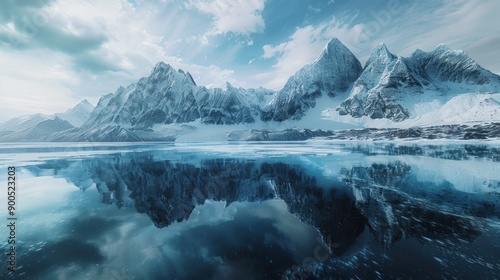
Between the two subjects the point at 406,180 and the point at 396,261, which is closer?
the point at 396,261

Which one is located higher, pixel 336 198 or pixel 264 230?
pixel 336 198

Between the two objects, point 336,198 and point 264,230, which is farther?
point 336,198

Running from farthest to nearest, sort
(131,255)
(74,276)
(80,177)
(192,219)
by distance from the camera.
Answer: (80,177) → (192,219) → (131,255) → (74,276)

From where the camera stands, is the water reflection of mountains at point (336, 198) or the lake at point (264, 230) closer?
the lake at point (264, 230)

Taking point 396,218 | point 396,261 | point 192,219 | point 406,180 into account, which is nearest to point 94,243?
point 192,219

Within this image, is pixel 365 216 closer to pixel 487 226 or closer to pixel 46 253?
pixel 487 226

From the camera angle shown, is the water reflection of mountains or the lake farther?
the water reflection of mountains

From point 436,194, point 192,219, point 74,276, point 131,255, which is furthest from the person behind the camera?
point 436,194

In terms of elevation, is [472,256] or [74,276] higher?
[472,256]
